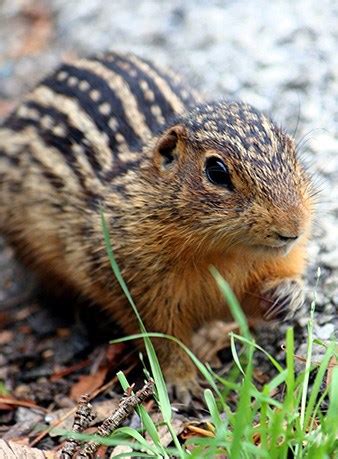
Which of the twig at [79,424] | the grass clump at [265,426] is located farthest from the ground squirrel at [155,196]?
the twig at [79,424]

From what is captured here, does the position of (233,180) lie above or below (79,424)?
above

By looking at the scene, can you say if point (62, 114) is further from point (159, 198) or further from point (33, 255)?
point (159, 198)

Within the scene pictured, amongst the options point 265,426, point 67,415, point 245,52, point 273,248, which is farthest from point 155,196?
point 245,52

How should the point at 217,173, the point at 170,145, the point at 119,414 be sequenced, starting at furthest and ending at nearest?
the point at 170,145 → the point at 217,173 → the point at 119,414

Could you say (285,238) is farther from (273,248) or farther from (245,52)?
(245,52)

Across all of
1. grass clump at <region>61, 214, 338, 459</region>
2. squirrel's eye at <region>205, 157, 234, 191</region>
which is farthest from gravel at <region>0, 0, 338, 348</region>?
grass clump at <region>61, 214, 338, 459</region>

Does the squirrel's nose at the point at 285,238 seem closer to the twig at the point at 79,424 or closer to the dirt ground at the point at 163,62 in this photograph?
the dirt ground at the point at 163,62

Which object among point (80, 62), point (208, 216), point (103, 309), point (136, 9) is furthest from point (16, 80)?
point (208, 216)

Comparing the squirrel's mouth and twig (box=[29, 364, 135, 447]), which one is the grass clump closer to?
the squirrel's mouth
